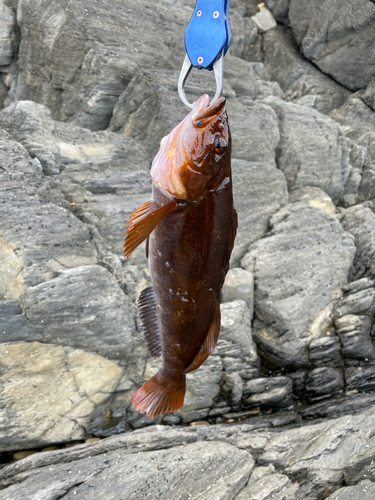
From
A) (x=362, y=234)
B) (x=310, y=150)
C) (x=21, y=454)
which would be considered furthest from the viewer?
(x=310, y=150)

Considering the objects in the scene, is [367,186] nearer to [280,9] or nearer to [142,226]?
[280,9]

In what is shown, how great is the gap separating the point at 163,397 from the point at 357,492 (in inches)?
85.4

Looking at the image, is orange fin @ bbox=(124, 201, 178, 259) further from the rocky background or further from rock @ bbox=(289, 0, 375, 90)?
rock @ bbox=(289, 0, 375, 90)

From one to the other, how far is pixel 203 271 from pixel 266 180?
493 cm

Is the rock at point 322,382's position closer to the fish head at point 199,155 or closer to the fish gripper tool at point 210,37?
the fish head at point 199,155

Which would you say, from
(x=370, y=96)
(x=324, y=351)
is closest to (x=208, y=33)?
(x=324, y=351)

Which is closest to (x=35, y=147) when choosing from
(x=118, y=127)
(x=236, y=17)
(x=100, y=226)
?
(x=100, y=226)

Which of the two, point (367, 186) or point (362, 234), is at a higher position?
point (367, 186)

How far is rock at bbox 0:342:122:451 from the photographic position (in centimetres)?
426

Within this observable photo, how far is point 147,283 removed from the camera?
16.8 feet

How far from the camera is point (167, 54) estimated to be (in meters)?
6.75

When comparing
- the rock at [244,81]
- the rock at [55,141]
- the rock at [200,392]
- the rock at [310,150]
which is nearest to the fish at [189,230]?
the rock at [200,392]

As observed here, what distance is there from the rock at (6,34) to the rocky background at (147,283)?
0.09 ft

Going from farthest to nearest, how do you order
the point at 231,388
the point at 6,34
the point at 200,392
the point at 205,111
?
1. the point at 6,34
2. the point at 231,388
3. the point at 200,392
4. the point at 205,111
